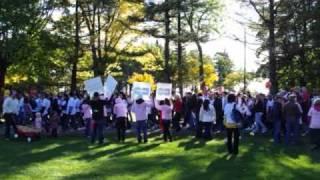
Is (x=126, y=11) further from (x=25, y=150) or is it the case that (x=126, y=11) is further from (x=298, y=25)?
(x=25, y=150)

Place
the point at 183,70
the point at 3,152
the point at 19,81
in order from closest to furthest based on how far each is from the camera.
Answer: the point at 3,152
the point at 183,70
the point at 19,81

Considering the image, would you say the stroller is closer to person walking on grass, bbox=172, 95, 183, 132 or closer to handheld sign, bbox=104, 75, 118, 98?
handheld sign, bbox=104, 75, 118, 98

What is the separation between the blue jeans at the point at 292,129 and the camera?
21.3 m

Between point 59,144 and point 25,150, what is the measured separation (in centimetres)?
230

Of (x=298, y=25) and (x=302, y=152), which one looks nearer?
(x=302, y=152)

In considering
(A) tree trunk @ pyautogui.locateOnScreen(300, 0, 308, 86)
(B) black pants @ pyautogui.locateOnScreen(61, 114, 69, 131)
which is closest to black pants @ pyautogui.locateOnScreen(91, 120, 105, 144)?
(B) black pants @ pyautogui.locateOnScreen(61, 114, 69, 131)

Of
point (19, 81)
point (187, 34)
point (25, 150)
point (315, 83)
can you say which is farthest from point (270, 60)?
point (19, 81)

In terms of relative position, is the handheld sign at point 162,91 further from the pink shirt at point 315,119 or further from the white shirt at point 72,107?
the pink shirt at point 315,119

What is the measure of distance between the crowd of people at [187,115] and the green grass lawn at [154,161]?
2.34 ft

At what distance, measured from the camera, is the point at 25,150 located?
19281 mm

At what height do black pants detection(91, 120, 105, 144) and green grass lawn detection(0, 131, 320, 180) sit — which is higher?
black pants detection(91, 120, 105, 144)

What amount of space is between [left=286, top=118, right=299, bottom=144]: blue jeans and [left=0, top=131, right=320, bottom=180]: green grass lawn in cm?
42

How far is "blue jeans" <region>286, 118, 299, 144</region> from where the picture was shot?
69.8ft

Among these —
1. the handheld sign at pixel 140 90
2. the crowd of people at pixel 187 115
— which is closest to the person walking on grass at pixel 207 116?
the crowd of people at pixel 187 115
